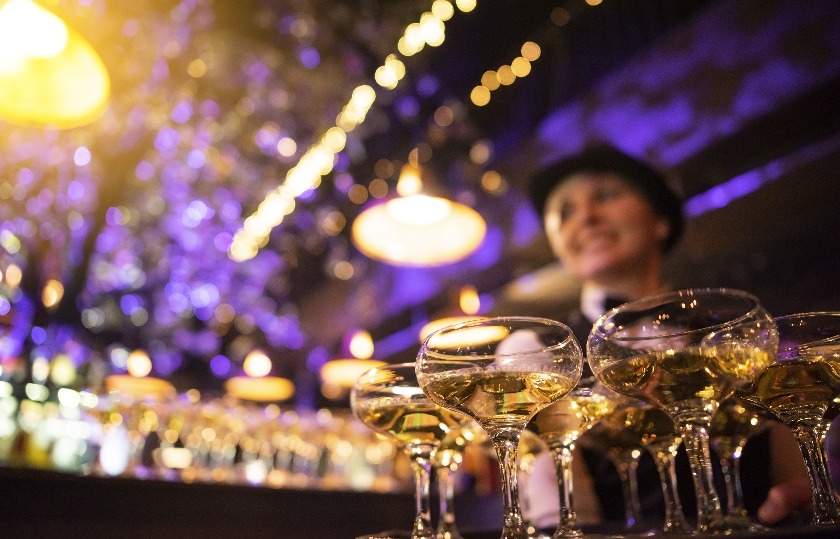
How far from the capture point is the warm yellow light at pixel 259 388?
6637 mm

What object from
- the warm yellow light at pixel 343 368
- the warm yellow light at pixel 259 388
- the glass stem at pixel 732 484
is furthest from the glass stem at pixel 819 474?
the warm yellow light at pixel 259 388

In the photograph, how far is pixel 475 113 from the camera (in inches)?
198

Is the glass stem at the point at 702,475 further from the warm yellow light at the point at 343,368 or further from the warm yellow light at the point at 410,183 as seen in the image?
the warm yellow light at the point at 343,368

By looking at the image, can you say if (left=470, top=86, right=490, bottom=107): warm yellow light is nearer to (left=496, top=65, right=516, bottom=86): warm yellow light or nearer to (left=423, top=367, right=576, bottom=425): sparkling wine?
(left=496, top=65, right=516, bottom=86): warm yellow light

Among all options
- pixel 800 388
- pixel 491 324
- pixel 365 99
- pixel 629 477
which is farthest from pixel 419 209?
pixel 365 99

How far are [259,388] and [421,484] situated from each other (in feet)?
19.6

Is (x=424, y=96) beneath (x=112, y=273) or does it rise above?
above

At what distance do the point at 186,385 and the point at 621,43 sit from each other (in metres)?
8.23

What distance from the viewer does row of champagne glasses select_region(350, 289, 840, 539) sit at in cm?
88

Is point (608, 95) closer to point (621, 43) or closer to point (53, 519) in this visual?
point (621, 43)

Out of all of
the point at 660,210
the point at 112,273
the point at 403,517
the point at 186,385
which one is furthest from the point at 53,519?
the point at 186,385

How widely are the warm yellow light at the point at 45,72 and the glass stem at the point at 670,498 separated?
2.17 m

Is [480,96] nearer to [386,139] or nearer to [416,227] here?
[386,139]

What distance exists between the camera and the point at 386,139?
208 inches
